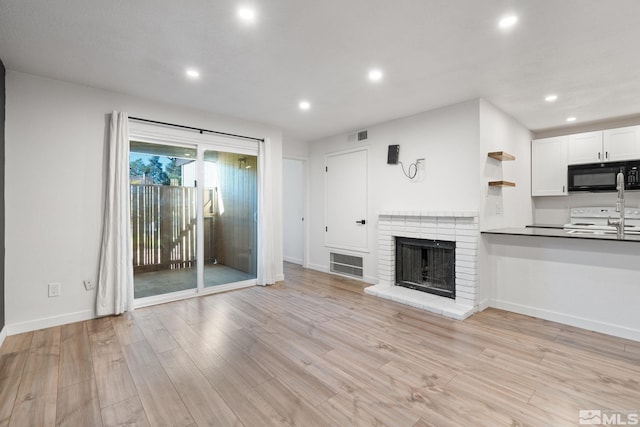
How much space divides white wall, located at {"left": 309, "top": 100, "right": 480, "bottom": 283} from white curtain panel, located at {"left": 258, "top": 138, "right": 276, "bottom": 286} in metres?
1.42

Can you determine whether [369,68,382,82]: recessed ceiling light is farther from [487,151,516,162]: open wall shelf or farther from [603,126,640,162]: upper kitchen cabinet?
[603,126,640,162]: upper kitchen cabinet

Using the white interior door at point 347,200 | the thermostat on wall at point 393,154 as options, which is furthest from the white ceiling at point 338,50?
the white interior door at point 347,200

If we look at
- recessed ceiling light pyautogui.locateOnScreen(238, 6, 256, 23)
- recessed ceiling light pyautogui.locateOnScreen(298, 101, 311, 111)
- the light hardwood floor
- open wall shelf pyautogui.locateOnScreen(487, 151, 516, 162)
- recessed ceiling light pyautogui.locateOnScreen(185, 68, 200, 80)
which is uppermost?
recessed ceiling light pyautogui.locateOnScreen(298, 101, 311, 111)

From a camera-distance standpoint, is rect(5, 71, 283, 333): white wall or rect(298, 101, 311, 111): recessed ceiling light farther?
rect(298, 101, 311, 111): recessed ceiling light

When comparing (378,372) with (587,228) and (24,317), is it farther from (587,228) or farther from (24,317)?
(24,317)

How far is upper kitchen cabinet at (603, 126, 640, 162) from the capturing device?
4141mm

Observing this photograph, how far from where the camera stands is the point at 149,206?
3.84m

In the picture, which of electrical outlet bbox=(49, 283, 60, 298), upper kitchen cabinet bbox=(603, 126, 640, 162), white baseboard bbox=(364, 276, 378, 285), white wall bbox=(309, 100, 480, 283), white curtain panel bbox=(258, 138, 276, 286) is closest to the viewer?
electrical outlet bbox=(49, 283, 60, 298)

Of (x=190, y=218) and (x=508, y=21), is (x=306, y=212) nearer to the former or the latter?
(x=190, y=218)

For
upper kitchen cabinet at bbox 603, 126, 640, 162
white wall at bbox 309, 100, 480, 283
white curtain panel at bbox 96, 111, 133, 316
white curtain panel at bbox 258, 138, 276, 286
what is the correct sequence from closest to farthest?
white curtain panel at bbox 96, 111, 133, 316 → white wall at bbox 309, 100, 480, 283 → upper kitchen cabinet at bbox 603, 126, 640, 162 → white curtain panel at bbox 258, 138, 276, 286

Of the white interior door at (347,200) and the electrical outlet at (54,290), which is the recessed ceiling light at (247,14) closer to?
the white interior door at (347,200)

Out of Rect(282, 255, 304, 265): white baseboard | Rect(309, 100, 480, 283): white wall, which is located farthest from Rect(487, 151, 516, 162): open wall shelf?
Rect(282, 255, 304, 265): white baseboard

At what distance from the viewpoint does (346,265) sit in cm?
529

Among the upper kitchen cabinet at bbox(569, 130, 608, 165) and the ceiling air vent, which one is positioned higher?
the ceiling air vent
